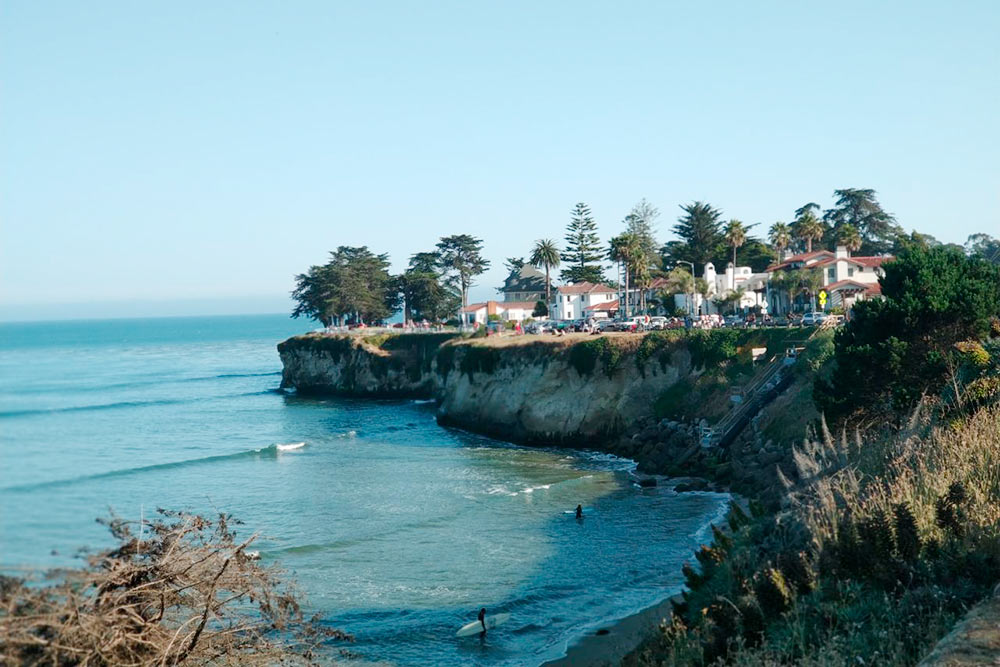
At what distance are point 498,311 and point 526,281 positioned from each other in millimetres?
18004

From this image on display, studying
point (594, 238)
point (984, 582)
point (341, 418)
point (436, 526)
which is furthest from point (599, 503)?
point (594, 238)

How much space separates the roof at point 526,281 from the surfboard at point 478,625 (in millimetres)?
92233

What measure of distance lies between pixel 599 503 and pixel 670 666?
922 inches

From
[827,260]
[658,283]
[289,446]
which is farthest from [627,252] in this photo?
[289,446]

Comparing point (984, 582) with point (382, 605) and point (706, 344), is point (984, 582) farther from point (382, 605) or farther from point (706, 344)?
point (706, 344)

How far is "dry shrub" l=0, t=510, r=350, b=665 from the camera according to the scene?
800cm

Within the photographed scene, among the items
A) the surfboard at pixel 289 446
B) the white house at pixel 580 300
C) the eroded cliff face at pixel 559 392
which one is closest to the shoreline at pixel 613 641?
the eroded cliff face at pixel 559 392

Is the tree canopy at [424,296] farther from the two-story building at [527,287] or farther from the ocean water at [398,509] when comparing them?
the ocean water at [398,509]

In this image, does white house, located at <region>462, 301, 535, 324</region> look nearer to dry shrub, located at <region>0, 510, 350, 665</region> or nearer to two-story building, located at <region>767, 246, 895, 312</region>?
two-story building, located at <region>767, 246, 895, 312</region>

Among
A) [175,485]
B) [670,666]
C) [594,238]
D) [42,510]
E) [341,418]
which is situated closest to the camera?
[42,510]

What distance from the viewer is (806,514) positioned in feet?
51.2

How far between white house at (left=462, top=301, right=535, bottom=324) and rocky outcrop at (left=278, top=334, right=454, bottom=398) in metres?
12.4

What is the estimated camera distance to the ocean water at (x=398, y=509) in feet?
47.5

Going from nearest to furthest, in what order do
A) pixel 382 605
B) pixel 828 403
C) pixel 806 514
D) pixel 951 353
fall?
pixel 806 514 < pixel 382 605 < pixel 951 353 < pixel 828 403
